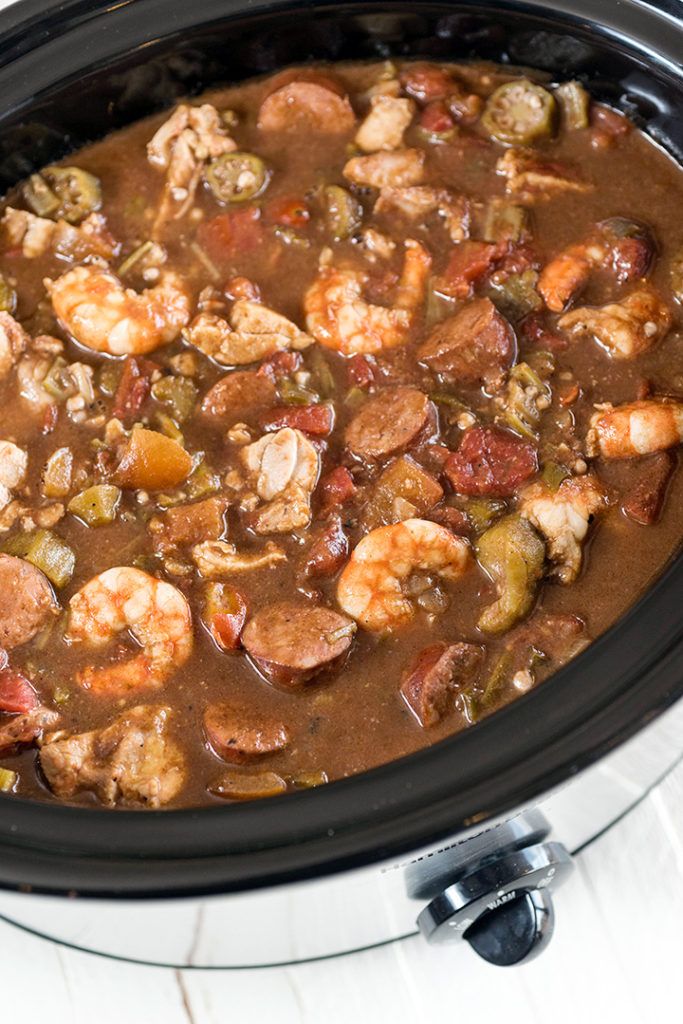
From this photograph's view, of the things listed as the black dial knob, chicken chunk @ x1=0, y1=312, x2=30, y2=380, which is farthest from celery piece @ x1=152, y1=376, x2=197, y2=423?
the black dial knob

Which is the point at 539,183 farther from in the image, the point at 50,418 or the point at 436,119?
the point at 50,418

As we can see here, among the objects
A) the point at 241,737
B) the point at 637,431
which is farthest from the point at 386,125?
the point at 241,737

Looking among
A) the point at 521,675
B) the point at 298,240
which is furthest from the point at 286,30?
the point at 521,675

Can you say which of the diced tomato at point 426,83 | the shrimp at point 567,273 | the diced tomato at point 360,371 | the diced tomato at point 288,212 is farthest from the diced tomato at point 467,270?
the diced tomato at point 426,83

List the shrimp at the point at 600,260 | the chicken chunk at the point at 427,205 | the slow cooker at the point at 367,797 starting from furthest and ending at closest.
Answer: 1. the chicken chunk at the point at 427,205
2. the shrimp at the point at 600,260
3. the slow cooker at the point at 367,797

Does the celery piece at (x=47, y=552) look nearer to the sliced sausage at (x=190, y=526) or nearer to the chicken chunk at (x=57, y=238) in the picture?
the sliced sausage at (x=190, y=526)

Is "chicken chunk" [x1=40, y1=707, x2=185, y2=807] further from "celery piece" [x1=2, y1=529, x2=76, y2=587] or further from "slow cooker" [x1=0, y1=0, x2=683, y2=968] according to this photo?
"celery piece" [x1=2, y1=529, x2=76, y2=587]
